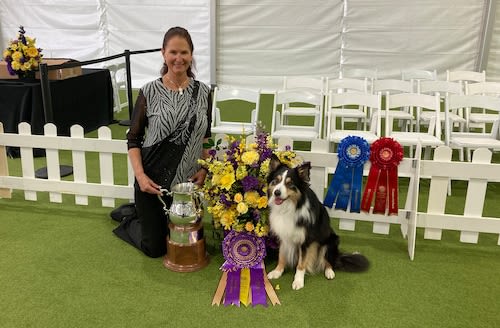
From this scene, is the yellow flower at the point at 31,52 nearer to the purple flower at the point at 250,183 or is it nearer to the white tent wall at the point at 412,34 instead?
the purple flower at the point at 250,183

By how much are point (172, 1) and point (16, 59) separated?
505 cm

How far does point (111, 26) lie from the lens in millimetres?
9586

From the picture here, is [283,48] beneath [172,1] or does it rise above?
beneath

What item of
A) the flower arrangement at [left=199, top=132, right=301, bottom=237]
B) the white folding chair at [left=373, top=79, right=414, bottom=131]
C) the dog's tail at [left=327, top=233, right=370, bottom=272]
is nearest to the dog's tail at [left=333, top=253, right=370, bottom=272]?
the dog's tail at [left=327, top=233, right=370, bottom=272]

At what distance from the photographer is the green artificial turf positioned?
2275 millimetres

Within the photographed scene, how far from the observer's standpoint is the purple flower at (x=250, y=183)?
2607 millimetres

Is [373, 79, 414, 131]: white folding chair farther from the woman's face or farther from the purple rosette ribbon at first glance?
the woman's face

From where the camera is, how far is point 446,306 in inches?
94.9

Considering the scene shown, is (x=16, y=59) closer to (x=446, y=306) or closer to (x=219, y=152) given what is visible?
(x=219, y=152)

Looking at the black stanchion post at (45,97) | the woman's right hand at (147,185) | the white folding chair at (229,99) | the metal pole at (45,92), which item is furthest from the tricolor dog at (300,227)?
the metal pole at (45,92)

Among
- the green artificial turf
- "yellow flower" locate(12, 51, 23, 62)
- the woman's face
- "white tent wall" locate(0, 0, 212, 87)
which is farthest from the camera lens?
"white tent wall" locate(0, 0, 212, 87)

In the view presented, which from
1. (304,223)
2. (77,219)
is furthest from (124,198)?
(304,223)

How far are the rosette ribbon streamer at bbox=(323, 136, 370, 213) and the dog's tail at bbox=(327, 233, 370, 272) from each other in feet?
1.26

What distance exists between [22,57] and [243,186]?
3.55 meters
